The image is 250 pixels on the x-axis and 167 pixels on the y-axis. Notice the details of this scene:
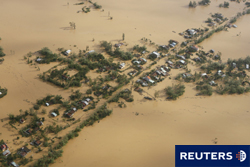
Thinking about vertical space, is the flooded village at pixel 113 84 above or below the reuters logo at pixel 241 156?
above

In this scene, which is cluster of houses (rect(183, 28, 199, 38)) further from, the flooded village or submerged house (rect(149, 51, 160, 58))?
submerged house (rect(149, 51, 160, 58))

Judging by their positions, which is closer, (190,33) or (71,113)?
(71,113)

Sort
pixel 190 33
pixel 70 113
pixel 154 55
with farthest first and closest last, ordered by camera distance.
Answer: pixel 190 33, pixel 154 55, pixel 70 113

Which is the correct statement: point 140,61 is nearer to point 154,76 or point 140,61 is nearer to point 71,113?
point 154,76

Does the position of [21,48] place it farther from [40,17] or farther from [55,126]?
[55,126]

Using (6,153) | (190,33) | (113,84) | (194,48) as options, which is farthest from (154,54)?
(6,153)

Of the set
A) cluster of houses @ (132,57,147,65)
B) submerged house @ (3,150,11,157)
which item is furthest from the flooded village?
submerged house @ (3,150,11,157)

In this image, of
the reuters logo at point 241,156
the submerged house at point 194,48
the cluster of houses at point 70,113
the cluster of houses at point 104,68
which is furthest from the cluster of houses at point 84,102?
the submerged house at point 194,48

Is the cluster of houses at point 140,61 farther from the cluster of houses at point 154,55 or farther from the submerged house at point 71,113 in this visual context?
the submerged house at point 71,113

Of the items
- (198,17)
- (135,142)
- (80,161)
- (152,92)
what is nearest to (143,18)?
(198,17)
